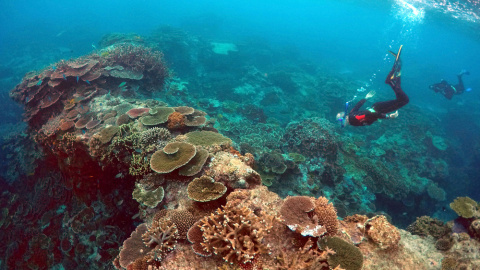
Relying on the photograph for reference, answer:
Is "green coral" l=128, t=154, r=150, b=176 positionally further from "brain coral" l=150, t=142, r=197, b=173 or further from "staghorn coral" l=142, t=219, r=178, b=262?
"staghorn coral" l=142, t=219, r=178, b=262

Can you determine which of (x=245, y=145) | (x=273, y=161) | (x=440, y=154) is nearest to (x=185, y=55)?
(x=245, y=145)

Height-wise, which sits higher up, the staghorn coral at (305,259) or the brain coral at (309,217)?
the brain coral at (309,217)

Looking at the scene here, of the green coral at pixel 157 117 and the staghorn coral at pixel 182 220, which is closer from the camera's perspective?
the staghorn coral at pixel 182 220

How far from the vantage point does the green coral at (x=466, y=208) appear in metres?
4.82

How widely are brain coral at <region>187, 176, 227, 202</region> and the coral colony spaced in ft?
0.10

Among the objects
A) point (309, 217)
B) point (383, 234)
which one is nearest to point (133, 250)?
point (309, 217)

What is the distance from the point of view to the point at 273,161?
30.3 feet

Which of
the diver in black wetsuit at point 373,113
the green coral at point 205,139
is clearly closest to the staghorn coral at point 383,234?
the green coral at point 205,139

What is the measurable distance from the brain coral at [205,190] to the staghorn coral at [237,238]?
908 millimetres

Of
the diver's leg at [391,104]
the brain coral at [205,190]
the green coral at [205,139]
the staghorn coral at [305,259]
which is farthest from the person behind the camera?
the diver's leg at [391,104]

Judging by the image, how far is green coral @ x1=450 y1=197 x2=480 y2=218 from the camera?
15.8ft

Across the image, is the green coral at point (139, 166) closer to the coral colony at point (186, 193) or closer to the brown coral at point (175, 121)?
the coral colony at point (186, 193)

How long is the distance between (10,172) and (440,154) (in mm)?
29371

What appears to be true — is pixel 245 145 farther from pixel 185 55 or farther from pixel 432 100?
pixel 432 100
